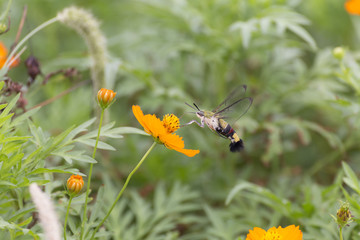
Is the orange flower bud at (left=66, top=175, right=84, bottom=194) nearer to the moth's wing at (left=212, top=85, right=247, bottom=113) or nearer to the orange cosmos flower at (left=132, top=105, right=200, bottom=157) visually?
the orange cosmos flower at (left=132, top=105, right=200, bottom=157)

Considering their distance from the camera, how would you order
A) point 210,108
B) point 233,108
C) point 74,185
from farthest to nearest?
1. point 210,108
2. point 233,108
3. point 74,185

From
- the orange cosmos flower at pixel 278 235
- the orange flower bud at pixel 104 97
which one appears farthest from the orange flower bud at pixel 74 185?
the orange cosmos flower at pixel 278 235

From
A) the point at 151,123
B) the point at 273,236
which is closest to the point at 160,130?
the point at 151,123

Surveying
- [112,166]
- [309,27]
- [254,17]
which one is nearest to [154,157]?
[112,166]

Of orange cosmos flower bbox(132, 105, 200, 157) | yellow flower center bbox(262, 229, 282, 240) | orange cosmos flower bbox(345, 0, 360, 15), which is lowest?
yellow flower center bbox(262, 229, 282, 240)

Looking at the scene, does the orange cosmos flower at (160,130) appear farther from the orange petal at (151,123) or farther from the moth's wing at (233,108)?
the moth's wing at (233,108)

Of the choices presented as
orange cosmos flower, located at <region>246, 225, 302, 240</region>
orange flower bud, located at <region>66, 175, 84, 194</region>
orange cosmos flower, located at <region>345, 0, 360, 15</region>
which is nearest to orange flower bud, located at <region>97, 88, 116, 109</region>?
orange flower bud, located at <region>66, 175, 84, 194</region>

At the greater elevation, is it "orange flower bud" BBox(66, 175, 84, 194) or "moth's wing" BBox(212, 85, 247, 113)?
"moth's wing" BBox(212, 85, 247, 113)

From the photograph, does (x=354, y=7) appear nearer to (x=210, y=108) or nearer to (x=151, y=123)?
(x=210, y=108)

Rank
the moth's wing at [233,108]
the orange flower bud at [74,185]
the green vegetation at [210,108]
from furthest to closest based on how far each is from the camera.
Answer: the green vegetation at [210,108], the moth's wing at [233,108], the orange flower bud at [74,185]

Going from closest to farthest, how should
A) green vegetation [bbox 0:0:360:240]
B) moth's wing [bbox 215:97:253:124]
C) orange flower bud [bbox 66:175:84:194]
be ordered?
orange flower bud [bbox 66:175:84:194] < moth's wing [bbox 215:97:253:124] < green vegetation [bbox 0:0:360:240]

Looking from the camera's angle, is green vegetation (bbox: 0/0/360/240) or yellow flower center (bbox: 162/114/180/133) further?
green vegetation (bbox: 0/0/360/240)

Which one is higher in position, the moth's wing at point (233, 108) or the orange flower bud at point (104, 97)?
the moth's wing at point (233, 108)
